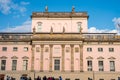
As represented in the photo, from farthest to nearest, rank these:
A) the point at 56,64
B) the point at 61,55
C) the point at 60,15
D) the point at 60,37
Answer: the point at 60,15
the point at 60,37
the point at 61,55
the point at 56,64

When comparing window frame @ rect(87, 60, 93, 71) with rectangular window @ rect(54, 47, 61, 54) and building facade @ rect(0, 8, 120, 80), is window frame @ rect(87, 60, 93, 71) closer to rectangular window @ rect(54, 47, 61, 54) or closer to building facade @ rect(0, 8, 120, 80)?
building facade @ rect(0, 8, 120, 80)

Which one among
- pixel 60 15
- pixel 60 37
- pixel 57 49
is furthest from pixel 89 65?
pixel 60 15

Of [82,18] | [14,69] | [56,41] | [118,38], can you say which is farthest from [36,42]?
[118,38]

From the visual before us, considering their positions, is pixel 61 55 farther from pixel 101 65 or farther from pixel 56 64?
pixel 101 65

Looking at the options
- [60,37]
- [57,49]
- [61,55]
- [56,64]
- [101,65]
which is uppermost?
[60,37]

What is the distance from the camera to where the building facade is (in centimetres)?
5856

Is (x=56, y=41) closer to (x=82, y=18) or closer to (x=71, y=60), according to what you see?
(x=71, y=60)

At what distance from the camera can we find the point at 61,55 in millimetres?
59312

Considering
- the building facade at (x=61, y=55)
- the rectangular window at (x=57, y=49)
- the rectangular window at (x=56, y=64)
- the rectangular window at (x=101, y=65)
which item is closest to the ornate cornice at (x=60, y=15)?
the building facade at (x=61, y=55)

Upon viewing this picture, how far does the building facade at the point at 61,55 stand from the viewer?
192ft

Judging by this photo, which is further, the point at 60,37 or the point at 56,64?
the point at 60,37

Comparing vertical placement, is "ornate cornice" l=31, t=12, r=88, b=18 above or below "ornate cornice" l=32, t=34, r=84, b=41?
above

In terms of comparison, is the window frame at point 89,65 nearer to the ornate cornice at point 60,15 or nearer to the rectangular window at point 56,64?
the rectangular window at point 56,64

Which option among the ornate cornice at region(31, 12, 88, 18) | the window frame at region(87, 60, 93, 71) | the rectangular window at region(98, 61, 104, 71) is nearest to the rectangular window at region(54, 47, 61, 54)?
the window frame at region(87, 60, 93, 71)
